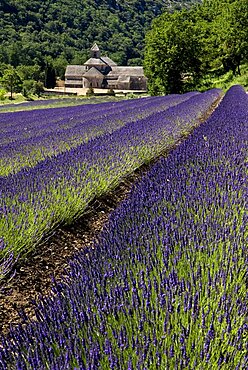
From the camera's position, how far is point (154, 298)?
5.80 ft

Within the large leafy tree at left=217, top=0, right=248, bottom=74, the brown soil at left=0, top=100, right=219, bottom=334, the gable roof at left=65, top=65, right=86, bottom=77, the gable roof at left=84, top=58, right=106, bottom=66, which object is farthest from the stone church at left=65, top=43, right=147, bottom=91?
the brown soil at left=0, top=100, right=219, bottom=334

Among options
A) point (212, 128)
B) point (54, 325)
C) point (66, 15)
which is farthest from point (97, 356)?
point (66, 15)

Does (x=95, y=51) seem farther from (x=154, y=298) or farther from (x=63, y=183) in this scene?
(x=154, y=298)

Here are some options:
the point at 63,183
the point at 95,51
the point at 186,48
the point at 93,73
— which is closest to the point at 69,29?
the point at 95,51

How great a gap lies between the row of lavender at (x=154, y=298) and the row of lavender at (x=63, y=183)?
80 centimetres

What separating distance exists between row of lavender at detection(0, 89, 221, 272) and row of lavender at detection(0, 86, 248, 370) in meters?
0.80

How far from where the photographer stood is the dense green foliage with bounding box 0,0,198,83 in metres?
83.4

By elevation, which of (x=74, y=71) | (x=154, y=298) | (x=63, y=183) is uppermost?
(x=154, y=298)

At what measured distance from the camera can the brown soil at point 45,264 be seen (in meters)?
2.72

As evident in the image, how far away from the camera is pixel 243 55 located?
115 ft

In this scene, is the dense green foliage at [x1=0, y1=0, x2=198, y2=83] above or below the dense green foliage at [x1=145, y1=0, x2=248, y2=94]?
above

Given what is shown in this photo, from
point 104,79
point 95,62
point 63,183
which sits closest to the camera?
point 63,183

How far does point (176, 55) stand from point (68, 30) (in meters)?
81.2

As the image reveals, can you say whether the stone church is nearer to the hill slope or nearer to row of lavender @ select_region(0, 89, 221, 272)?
the hill slope
